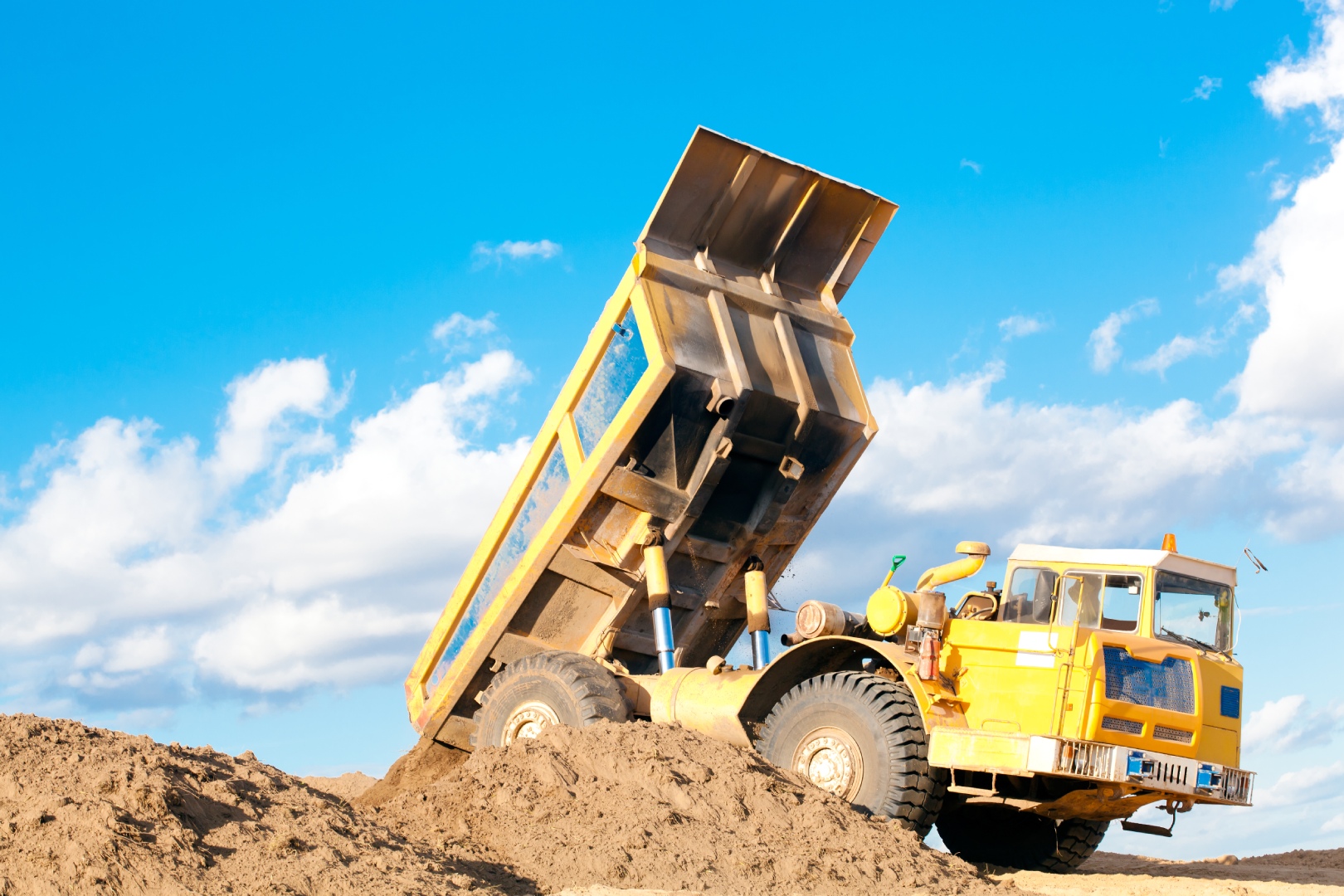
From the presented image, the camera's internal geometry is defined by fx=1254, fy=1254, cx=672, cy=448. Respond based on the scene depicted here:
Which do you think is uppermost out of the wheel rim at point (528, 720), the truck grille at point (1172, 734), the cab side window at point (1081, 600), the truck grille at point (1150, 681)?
the cab side window at point (1081, 600)

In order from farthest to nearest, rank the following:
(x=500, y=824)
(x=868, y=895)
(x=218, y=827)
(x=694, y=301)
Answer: (x=694, y=301), (x=500, y=824), (x=868, y=895), (x=218, y=827)

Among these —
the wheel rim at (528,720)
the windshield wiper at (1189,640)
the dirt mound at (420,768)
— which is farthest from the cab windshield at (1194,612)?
the dirt mound at (420,768)

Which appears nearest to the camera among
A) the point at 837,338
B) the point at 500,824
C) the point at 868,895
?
the point at 868,895

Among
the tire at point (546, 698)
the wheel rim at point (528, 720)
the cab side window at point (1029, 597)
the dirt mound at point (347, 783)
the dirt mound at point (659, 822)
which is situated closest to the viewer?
the dirt mound at point (659, 822)

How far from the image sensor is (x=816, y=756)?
Result: 7457 mm

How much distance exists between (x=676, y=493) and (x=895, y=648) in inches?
72.8

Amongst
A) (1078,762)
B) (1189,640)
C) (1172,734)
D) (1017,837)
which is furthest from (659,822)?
(1017,837)

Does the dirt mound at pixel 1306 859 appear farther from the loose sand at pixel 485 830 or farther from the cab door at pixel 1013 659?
the cab door at pixel 1013 659

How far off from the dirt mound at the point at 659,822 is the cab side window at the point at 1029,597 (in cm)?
144

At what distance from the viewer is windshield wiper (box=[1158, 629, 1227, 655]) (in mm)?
7336

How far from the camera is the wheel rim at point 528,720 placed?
848 centimetres

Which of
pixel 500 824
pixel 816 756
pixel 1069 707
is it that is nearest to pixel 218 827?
pixel 500 824

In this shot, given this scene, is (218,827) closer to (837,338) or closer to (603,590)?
(603,590)

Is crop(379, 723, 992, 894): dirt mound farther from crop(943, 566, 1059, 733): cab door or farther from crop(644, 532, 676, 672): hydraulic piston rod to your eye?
crop(644, 532, 676, 672): hydraulic piston rod
